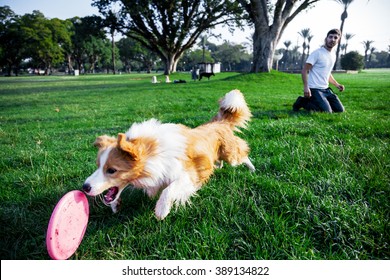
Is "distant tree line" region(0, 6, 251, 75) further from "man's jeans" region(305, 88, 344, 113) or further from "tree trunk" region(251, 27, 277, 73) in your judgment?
"man's jeans" region(305, 88, 344, 113)

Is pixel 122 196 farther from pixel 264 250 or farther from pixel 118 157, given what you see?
pixel 264 250

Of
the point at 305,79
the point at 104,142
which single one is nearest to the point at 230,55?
the point at 305,79

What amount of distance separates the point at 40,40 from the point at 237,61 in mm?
82711

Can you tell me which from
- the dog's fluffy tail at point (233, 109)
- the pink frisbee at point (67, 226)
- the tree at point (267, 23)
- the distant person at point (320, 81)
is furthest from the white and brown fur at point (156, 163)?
the tree at point (267, 23)

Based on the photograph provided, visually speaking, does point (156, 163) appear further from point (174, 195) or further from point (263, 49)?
point (263, 49)

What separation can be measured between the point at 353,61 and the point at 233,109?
46.6 m

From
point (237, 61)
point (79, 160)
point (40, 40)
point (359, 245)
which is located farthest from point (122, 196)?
point (237, 61)

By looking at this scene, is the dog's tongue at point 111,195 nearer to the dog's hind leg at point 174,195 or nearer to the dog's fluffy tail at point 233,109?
the dog's hind leg at point 174,195

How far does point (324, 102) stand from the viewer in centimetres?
663

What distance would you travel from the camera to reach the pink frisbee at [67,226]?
68.7 inches

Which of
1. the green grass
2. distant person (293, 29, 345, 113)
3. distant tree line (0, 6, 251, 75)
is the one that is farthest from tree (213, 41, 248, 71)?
the green grass

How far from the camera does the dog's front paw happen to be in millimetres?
2307

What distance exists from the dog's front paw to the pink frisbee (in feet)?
2.10

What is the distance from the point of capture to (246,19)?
1161 inches
